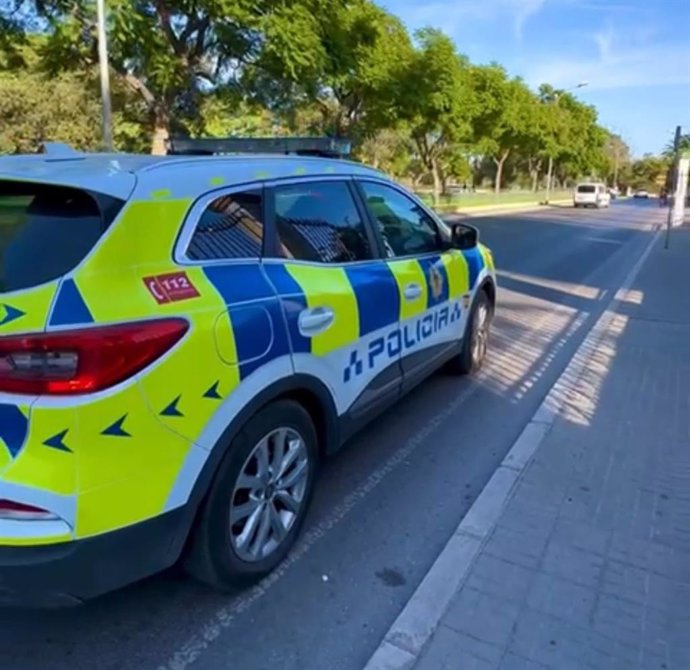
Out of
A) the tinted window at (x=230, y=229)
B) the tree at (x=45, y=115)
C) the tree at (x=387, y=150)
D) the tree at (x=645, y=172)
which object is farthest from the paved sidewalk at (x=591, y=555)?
the tree at (x=645, y=172)

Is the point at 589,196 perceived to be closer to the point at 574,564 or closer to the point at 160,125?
the point at 160,125

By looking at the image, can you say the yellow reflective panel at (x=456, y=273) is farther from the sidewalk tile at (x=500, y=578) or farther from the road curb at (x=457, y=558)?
the sidewalk tile at (x=500, y=578)

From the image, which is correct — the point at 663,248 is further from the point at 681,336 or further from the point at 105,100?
the point at 105,100

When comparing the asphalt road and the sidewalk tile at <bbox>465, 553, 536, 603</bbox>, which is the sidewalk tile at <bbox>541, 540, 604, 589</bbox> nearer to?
the sidewalk tile at <bbox>465, 553, 536, 603</bbox>

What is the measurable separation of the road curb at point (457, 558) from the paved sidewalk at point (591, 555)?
4cm

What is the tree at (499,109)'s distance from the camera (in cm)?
3429

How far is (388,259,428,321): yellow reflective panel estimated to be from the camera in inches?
140

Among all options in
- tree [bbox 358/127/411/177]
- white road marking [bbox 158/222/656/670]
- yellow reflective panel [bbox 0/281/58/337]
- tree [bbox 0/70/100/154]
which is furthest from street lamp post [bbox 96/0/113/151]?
tree [bbox 358/127/411/177]

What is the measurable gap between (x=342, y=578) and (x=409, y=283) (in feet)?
5.56

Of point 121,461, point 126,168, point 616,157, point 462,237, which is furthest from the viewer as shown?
point 616,157

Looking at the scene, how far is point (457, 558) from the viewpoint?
9.23 feet

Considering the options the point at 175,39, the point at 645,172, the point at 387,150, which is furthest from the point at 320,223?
the point at 645,172

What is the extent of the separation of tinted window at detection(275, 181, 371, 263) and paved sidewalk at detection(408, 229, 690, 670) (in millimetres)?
1563

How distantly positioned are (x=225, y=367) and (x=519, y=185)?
237 feet
